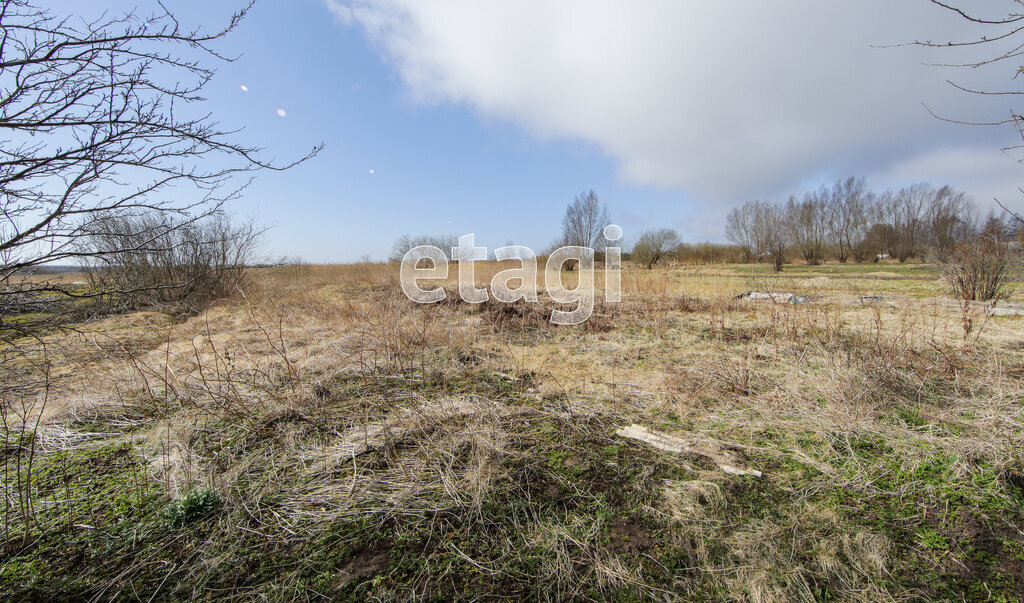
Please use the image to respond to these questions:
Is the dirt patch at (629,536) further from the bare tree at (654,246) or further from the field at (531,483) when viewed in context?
the bare tree at (654,246)

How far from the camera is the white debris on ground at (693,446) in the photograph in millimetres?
2340

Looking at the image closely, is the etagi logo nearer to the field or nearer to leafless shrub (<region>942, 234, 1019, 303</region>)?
the field

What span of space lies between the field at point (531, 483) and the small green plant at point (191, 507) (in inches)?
0.5

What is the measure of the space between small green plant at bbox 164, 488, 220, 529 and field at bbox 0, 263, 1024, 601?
0.04 ft

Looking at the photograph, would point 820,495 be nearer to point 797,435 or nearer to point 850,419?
point 797,435

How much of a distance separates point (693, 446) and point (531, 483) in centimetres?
125

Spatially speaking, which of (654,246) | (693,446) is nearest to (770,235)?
(654,246)

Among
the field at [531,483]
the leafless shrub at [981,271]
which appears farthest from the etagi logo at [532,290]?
the leafless shrub at [981,271]

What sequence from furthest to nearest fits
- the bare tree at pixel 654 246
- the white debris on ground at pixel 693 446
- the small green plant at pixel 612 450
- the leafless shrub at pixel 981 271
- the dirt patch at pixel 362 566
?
the bare tree at pixel 654 246 < the leafless shrub at pixel 981 271 < the small green plant at pixel 612 450 < the white debris on ground at pixel 693 446 < the dirt patch at pixel 362 566

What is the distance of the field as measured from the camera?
1543 millimetres

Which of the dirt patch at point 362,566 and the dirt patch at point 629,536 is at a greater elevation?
the dirt patch at point 362,566

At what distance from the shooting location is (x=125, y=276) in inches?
400

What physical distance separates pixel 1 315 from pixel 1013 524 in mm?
5415

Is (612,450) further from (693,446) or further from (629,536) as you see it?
(629,536)
